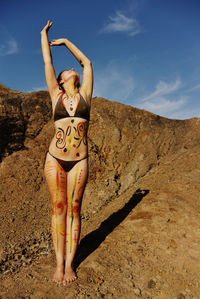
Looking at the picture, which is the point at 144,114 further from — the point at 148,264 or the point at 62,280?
the point at 62,280

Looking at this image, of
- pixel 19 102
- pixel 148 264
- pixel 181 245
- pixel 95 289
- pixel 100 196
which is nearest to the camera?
pixel 95 289

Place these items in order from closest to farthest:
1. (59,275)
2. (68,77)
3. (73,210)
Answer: (59,275), (73,210), (68,77)

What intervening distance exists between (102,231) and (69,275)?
1784 mm

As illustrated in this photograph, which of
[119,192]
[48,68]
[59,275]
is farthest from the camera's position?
[119,192]

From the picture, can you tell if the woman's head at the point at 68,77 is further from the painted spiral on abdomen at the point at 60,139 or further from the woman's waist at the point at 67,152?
the woman's waist at the point at 67,152

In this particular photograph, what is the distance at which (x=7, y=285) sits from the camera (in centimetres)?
317

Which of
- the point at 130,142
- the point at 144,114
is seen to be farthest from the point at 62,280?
the point at 144,114

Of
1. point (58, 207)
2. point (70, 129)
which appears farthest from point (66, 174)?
point (70, 129)

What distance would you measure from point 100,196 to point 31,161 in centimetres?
298

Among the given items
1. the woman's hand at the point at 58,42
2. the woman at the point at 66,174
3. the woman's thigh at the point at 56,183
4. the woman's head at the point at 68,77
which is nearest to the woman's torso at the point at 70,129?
the woman at the point at 66,174

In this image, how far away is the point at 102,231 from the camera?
484 cm

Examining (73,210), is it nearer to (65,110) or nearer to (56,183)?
(56,183)

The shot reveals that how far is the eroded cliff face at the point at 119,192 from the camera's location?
3715mm

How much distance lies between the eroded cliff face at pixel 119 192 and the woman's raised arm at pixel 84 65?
8.77ft
